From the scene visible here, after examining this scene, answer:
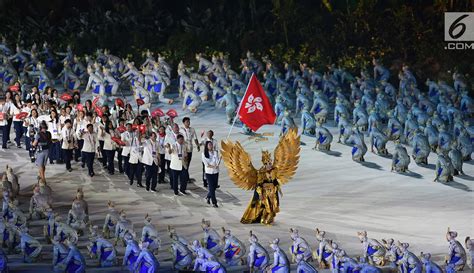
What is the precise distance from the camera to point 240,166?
25781mm

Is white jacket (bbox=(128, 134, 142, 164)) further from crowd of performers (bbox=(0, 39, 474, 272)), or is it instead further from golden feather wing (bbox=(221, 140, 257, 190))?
golden feather wing (bbox=(221, 140, 257, 190))

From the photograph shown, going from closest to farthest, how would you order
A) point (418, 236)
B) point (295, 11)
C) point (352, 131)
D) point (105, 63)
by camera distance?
point (418, 236)
point (352, 131)
point (105, 63)
point (295, 11)

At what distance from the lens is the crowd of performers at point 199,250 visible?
22203mm

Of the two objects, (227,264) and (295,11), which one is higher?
(295,11)

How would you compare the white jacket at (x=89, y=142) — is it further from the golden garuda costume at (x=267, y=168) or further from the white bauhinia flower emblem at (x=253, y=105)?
the golden garuda costume at (x=267, y=168)

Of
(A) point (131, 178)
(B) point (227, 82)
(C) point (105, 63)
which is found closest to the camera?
(A) point (131, 178)

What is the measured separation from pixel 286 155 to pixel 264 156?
0.43m

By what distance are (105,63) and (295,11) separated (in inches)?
301

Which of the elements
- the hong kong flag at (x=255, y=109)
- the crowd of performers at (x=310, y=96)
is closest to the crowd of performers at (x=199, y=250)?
the hong kong flag at (x=255, y=109)

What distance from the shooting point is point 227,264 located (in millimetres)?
23469

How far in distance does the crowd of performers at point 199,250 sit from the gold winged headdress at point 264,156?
4.56ft

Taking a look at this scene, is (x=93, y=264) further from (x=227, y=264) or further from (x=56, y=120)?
(x=56, y=120)

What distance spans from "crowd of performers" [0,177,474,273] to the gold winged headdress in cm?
139

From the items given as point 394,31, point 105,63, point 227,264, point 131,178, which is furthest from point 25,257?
point 394,31
